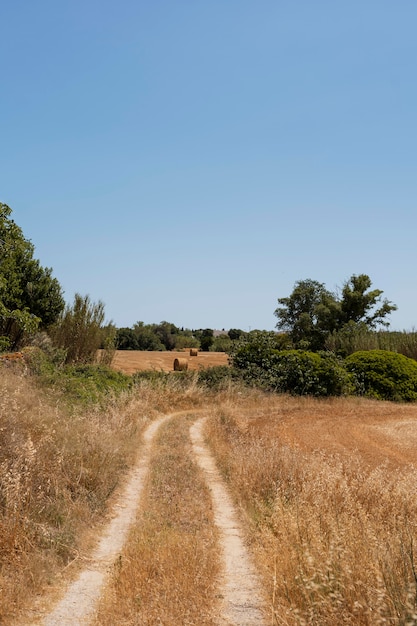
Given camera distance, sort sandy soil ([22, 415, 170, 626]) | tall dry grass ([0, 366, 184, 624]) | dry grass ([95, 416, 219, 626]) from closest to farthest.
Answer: dry grass ([95, 416, 219, 626]) < sandy soil ([22, 415, 170, 626]) < tall dry grass ([0, 366, 184, 624])

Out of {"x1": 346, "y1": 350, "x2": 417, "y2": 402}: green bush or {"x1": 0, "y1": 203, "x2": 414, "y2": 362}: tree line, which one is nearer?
{"x1": 0, "y1": 203, "x2": 414, "y2": 362}: tree line

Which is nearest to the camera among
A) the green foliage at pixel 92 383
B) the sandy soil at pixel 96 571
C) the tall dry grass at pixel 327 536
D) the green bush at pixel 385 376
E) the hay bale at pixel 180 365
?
the tall dry grass at pixel 327 536

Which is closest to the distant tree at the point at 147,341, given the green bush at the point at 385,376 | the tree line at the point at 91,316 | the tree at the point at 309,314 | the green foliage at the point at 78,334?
the tree line at the point at 91,316

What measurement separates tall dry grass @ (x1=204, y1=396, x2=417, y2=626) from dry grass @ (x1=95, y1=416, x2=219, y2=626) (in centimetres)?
56

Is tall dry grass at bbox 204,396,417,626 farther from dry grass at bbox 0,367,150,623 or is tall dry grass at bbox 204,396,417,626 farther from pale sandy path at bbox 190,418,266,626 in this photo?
dry grass at bbox 0,367,150,623

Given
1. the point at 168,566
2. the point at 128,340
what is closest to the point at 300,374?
the point at 168,566

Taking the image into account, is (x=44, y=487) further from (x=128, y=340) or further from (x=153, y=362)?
(x=128, y=340)

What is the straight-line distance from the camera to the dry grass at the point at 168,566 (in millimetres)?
4520

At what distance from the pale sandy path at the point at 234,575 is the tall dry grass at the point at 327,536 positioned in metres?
0.17

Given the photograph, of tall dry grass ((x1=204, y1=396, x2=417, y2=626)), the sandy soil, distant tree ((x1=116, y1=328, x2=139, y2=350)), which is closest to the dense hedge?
tall dry grass ((x1=204, y1=396, x2=417, y2=626))

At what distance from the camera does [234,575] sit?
5.59 meters

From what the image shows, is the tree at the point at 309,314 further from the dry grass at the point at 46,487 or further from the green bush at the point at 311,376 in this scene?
the dry grass at the point at 46,487

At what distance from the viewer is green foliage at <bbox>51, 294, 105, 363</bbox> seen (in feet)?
85.4

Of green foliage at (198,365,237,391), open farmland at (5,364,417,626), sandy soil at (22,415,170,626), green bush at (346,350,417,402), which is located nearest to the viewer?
open farmland at (5,364,417,626)
